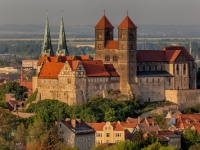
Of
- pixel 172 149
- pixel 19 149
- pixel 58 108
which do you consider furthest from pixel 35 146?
pixel 58 108

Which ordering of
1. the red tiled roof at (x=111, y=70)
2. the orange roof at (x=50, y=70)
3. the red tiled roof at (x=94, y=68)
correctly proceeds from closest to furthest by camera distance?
the red tiled roof at (x=94, y=68), the orange roof at (x=50, y=70), the red tiled roof at (x=111, y=70)

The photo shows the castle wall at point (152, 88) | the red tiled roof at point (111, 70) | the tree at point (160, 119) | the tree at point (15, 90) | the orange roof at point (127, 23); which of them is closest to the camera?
the tree at point (160, 119)

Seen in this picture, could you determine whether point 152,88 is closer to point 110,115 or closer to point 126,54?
point 126,54

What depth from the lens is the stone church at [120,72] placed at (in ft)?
253

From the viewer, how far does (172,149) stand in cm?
6081

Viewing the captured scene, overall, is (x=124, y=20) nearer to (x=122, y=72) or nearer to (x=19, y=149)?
(x=122, y=72)

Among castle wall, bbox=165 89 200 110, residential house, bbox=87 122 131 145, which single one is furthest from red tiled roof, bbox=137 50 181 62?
residential house, bbox=87 122 131 145

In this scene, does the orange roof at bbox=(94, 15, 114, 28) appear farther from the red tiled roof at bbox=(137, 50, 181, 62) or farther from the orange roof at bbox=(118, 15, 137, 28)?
the red tiled roof at bbox=(137, 50, 181, 62)

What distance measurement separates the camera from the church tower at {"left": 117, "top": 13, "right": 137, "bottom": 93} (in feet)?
261

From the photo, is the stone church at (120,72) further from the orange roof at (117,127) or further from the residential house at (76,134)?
the residential house at (76,134)

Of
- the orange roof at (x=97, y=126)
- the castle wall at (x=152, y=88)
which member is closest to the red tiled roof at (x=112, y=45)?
the castle wall at (x=152, y=88)

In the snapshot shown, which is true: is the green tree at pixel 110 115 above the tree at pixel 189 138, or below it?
above

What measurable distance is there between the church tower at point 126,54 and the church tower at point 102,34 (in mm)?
1440

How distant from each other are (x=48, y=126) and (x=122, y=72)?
1597 cm
